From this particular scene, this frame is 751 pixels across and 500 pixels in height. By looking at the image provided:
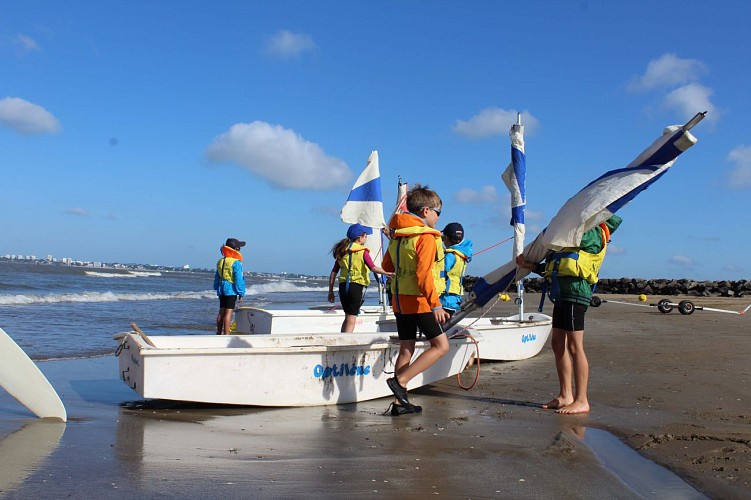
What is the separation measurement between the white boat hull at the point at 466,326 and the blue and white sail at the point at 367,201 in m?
1.71

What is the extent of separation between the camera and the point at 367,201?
12469mm

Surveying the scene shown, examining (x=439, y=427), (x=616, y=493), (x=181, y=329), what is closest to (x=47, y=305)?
(x=181, y=329)

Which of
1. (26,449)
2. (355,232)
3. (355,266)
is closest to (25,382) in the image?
(26,449)

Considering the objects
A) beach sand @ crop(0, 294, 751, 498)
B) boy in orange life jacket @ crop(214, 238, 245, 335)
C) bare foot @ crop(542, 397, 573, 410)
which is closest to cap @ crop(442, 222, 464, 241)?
beach sand @ crop(0, 294, 751, 498)

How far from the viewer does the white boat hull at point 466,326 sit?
9.17 metres

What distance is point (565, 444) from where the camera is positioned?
15.2ft

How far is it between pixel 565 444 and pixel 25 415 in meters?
4.05

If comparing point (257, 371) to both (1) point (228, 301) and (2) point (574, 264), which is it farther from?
(1) point (228, 301)

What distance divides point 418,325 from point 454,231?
88.8 inches

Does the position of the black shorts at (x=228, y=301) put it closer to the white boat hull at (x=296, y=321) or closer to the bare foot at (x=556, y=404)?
the white boat hull at (x=296, y=321)

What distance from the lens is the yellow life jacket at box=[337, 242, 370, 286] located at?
977 centimetres

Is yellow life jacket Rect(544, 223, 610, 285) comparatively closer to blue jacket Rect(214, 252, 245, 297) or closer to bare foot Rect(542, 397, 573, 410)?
bare foot Rect(542, 397, 573, 410)

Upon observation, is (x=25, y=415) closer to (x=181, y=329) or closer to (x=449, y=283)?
(x=449, y=283)

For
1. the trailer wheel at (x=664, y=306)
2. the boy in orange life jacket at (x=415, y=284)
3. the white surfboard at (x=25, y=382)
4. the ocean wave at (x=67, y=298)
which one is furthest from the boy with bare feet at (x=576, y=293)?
the ocean wave at (x=67, y=298)
